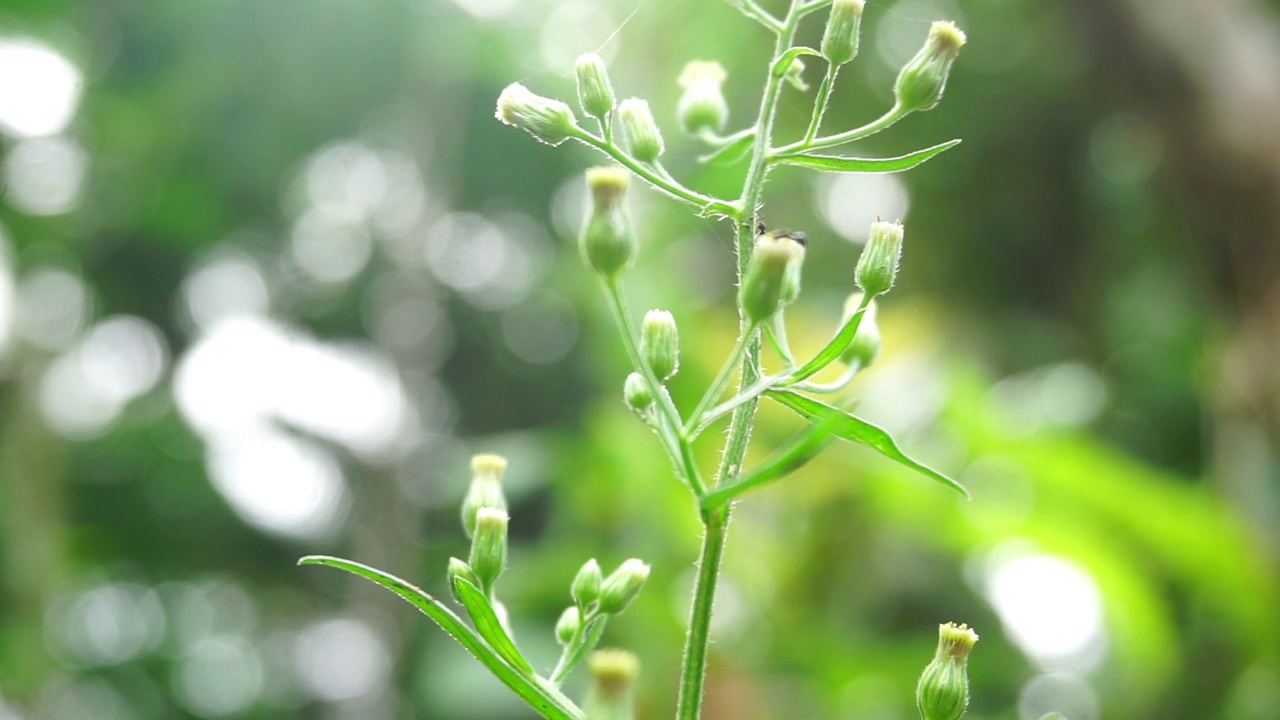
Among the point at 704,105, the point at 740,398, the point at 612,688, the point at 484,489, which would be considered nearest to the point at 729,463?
the point at 740,398

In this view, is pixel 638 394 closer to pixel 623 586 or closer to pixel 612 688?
pixel 623 586

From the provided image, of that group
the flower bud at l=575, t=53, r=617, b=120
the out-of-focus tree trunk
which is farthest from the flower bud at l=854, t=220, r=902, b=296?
the out-of-focus tree trunk

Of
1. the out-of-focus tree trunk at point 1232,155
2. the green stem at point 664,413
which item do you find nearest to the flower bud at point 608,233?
the green stem at point 664,413

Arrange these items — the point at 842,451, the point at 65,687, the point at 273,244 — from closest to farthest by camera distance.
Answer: the point at 842,451, the point at 65,687, the point at 273,244

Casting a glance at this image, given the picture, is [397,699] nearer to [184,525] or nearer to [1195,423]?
[184,525]

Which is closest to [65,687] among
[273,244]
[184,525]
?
[184,525]

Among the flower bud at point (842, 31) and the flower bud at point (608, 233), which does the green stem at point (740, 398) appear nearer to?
the flower bud at point (608, 233)

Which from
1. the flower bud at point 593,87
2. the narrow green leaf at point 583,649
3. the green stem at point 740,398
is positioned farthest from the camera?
the flower bud at point 593,87

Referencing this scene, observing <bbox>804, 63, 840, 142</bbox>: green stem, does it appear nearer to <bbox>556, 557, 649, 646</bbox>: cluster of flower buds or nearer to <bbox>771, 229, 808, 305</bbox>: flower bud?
<bbox>771, 229, 808, 305</bbox>: flower bud
